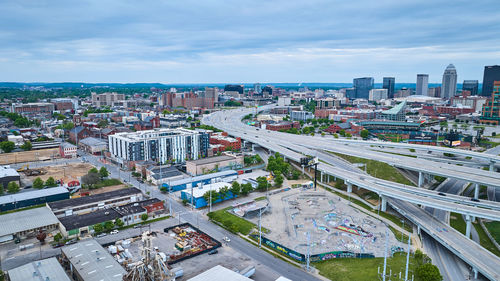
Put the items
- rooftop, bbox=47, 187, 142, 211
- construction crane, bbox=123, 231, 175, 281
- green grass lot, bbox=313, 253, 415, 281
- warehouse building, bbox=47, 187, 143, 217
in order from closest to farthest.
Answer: construction crane, bbox=123, 231, 175, 281 → green grass lot, bbox=313, 253, 415, 281 → warehouse building, bbox=47, 187, 143, 217 → rooftop, bbox=47, 187, 142, 211

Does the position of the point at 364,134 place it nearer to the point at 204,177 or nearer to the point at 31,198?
the point at 204,177

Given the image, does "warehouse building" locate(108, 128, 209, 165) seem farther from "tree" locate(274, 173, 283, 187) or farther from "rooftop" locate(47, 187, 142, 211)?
"tree" locate(274, 173, 283, 187)

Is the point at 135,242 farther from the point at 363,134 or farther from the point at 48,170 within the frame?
the point at 363,134

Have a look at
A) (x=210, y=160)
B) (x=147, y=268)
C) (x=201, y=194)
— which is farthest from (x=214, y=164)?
(x=147, y=268)

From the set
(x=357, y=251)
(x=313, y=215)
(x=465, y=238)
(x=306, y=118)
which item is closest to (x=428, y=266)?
(x=357, y=251)

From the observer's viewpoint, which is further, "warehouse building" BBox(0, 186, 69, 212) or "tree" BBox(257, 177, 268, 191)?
"tree" BBox(257, 177, 268, 191)

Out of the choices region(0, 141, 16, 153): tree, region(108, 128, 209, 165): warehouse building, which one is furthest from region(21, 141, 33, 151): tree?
region(108, 128, 209, 165): warehouse building

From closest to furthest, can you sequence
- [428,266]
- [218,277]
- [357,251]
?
[218,277] → [428,266] → [357,251]

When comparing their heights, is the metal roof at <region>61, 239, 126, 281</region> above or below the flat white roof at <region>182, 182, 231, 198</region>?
below
